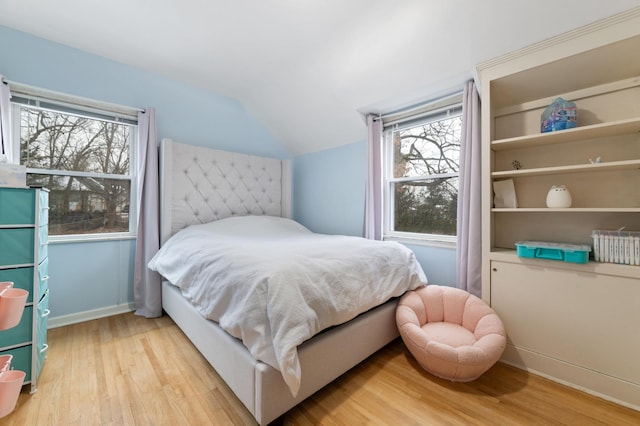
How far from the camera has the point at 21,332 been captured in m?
1.36

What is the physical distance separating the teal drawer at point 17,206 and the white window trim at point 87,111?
1007 mm

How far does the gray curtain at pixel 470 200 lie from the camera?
1958 mm

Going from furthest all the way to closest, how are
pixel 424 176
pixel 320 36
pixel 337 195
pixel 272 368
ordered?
pixel 337 195, pixel 424 176, pixel 320 36, pixel 272 368

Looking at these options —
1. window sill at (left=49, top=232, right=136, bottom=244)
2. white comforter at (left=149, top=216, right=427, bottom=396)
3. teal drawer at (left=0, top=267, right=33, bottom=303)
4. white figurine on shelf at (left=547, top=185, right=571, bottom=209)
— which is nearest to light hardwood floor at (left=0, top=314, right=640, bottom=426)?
white comforter at (left=149, top=216, right=427, bottom=396)

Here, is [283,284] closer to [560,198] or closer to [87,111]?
[560,198]

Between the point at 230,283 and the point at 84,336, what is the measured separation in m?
1.70

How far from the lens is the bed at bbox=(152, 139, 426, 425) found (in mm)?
1162

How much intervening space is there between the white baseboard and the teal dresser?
0.94m

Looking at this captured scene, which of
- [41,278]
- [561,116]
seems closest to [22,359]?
[41,278]

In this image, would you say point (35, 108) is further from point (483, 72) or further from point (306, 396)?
point (483, 72)

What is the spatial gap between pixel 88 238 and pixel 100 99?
4.16ft

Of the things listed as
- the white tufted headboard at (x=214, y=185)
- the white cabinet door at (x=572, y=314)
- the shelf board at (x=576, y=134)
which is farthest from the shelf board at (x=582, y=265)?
the white tufted headboard at (x=214, y=185)

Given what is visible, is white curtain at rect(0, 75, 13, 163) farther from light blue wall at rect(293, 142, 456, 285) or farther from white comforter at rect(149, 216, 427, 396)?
light blue wall at rect(293, 142, 456, 285)

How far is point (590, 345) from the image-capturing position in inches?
56.4
